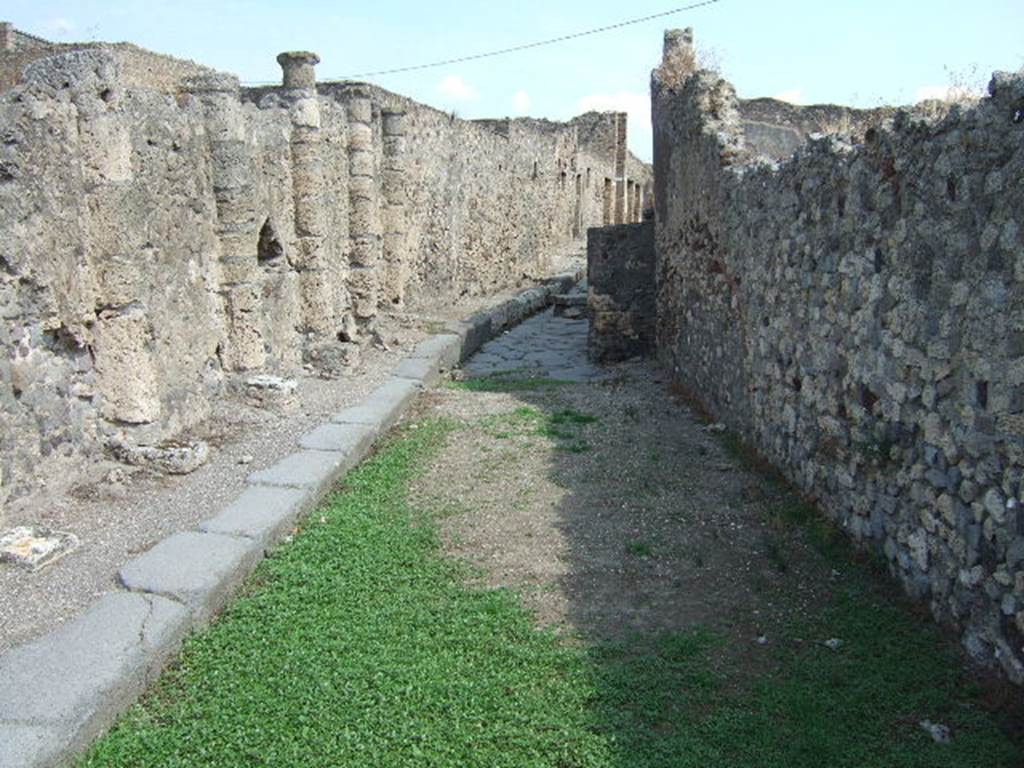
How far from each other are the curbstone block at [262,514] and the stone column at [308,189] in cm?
406

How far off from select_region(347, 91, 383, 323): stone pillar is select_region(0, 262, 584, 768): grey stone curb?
4.04 meters

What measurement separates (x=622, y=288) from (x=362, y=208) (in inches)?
124

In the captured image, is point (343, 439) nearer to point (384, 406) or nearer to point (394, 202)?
point (384, 406)

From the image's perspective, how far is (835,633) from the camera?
12.7ft

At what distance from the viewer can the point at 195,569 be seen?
4371mm

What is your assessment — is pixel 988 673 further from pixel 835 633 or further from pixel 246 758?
pixel 246 758

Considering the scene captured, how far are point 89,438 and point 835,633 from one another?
4388mm

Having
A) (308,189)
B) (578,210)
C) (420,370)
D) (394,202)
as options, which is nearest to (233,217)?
(308,189)

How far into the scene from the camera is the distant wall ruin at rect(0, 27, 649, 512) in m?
5.07

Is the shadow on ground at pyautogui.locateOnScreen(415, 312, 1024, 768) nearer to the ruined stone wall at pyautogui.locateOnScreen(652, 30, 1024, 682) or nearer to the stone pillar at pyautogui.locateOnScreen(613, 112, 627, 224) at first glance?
the ruined stone wall at pyautogui.locateOnScreen(652, 30, 1024, 682)

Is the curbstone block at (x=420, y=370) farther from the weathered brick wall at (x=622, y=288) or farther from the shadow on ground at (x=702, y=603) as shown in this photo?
the weathered brick wall at (x=622, y=288)

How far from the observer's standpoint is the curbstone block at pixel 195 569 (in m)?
4.15

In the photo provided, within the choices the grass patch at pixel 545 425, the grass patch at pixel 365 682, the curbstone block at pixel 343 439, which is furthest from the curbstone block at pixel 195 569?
the grass patch at pixel 545 425

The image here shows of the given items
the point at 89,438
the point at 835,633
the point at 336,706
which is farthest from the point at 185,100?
the point at 835,633
